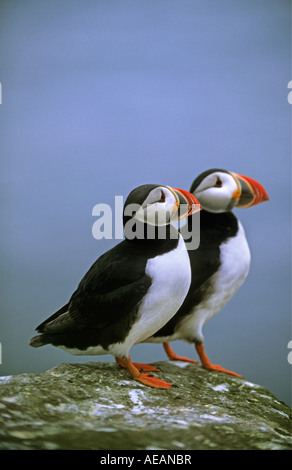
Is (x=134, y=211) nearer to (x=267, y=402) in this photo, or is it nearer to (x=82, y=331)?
(x=82, y=331)

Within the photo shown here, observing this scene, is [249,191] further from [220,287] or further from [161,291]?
[161,291]

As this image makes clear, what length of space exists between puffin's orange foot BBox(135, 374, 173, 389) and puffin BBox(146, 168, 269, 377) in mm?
198

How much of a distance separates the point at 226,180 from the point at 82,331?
72cm

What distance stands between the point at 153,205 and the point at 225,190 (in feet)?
1.42

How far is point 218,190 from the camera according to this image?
181 centimetres

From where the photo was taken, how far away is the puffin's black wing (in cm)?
144

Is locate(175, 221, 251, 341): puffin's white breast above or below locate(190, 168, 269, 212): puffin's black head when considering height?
below

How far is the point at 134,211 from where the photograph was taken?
4.83 feet

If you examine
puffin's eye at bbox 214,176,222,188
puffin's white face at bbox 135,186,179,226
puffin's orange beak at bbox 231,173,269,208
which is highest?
puffin's eye at bbox 214,176,222,188

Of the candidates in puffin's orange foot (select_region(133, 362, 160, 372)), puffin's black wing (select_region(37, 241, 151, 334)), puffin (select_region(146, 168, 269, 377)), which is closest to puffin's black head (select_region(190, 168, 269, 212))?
puffin (select_region(146, 168, 269, 377))

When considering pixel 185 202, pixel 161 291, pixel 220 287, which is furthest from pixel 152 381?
pixel 185 202

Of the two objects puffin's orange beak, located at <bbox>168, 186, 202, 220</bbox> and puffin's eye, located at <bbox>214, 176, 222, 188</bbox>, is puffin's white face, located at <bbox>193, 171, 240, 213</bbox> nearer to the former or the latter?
puffin's eye, located at <bbox>214, 176, 222, 188</bbox>

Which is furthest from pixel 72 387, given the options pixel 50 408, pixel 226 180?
pixel 226 180
